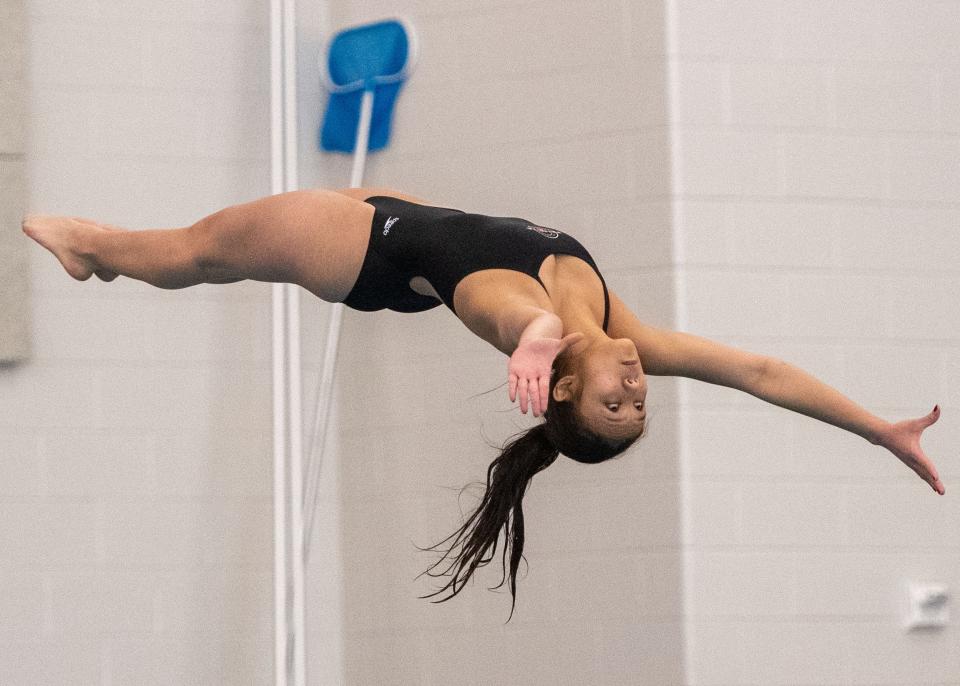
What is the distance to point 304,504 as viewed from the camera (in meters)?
3.70

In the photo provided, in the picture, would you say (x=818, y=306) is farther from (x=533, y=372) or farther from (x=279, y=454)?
(x=533, y=372)

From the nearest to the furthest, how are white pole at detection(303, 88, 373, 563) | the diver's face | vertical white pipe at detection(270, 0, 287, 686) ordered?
the diver's face < vertical white pipe at detection(270, 0, 287, 686) < white pole at detection(303, 88, 373, 563)

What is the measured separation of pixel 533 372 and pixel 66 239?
1305 millimetres

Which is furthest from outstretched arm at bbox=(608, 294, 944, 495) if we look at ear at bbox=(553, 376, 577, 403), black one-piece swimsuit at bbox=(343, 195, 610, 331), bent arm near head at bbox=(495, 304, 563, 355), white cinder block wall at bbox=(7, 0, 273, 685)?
white cinder block wall at bbox=(7, 0, 273, 685)

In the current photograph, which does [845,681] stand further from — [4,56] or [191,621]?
[4,56]

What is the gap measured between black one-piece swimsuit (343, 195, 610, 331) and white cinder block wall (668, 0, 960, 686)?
813 mm

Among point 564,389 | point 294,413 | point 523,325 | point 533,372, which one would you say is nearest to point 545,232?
point 564,389

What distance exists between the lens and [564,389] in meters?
2.46

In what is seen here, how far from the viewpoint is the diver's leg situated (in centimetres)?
267

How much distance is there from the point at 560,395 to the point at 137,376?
5.16 ft

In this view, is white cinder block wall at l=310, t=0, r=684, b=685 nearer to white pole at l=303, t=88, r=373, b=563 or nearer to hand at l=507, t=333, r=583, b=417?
white pole at l=303, t=88, r=373, b=563

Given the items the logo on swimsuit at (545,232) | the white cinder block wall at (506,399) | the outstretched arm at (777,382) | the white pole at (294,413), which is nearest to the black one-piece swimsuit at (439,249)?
the logo on swimsuit at (545,232)

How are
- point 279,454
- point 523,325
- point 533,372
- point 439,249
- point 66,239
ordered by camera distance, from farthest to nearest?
point 279,454 < point 66,239 < point 439,249 < point 523,325 < point 533,372

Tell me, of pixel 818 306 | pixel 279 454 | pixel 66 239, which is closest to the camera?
pixel 66 239
